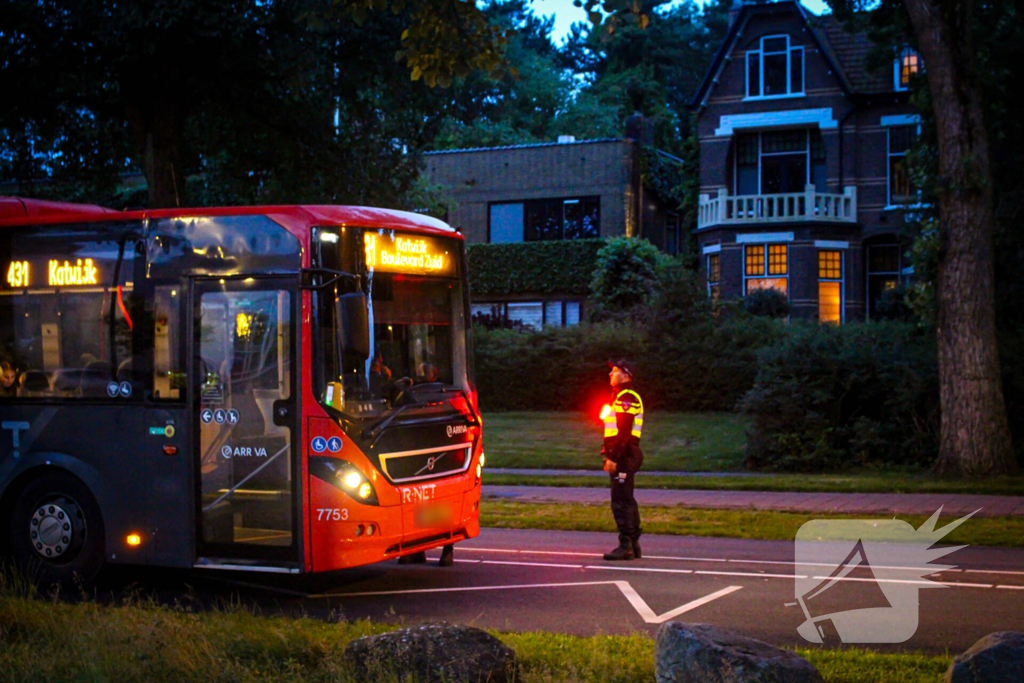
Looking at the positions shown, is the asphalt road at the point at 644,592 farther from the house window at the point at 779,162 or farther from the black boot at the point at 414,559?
the house window at the point at 779,162

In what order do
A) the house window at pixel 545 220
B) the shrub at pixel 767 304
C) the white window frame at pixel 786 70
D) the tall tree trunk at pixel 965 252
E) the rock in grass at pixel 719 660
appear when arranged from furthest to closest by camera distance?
1. the house window at pixel 545 220
2. the white window frame at pixel 786 70
3. the shrub at pixel 767 304
4. the tall tree trunk at pixel 965 252
5. the rock in grass at pixel 719 660

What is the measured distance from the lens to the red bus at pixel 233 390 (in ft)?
29.9

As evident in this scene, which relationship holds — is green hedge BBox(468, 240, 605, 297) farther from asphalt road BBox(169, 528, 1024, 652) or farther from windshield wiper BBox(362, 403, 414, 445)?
windshield wiper BBox(362, 403, 414, 445)

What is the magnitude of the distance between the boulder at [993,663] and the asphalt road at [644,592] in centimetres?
228

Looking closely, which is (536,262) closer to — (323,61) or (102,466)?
(323,61)

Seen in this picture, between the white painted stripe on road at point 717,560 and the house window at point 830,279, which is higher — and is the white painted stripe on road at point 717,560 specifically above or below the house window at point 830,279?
below

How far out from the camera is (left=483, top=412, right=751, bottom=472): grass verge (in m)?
20.2

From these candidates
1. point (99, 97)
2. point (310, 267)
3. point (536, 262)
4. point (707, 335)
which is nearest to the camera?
point (310, 267)

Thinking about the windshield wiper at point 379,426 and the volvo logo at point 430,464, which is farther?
the volvo logo at point 430,464

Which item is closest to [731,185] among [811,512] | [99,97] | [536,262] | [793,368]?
[536,262]

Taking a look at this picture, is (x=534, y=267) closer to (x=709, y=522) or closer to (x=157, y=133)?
(x=157, y=133)

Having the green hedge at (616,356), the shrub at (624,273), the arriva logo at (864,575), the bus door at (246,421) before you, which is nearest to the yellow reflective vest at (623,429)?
the arriva logo at (864,575)

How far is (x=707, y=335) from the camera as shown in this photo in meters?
25.3

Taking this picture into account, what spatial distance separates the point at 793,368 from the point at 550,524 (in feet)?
24.3
